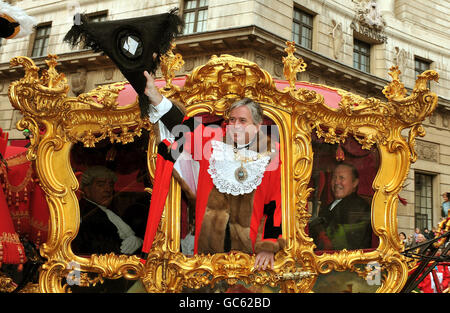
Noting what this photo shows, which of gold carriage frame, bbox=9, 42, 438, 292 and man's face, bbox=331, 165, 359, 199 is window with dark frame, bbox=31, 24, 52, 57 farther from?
man's face, bbox=331, 165, 359, 199

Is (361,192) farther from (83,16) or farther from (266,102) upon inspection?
(83,16)

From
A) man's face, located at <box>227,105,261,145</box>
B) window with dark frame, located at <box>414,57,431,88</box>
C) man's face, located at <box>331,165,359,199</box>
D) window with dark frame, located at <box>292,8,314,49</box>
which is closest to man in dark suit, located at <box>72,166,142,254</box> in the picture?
man's face, located at <box>227,105,261,145</box>

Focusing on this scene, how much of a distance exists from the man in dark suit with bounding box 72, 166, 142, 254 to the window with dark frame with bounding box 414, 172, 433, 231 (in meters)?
13.4

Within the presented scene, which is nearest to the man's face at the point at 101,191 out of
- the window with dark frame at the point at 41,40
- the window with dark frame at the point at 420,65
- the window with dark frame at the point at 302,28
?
the window with dark frame at the point at 302,28

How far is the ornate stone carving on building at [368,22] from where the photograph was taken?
1488 cm

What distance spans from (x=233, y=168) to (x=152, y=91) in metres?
0.94

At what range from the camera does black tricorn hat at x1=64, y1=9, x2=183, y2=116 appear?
3.27 meters

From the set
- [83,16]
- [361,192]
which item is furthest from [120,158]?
[361,192]

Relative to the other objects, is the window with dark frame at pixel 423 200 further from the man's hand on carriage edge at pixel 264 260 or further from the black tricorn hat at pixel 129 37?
the black tricorn hat at pixel 129 37

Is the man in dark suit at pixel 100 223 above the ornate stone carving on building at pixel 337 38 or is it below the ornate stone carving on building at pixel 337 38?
below

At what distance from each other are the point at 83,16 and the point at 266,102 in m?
1.69

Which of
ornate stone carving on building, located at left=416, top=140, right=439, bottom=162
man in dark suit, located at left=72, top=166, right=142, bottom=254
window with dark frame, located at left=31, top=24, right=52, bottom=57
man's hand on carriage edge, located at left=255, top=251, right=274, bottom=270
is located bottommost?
man's hand on carriage edge, located at left=255, top=251, right=274, bottom=270

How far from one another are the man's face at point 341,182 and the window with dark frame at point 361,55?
476 inches

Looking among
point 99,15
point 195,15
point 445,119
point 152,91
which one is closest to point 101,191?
point 152,91
